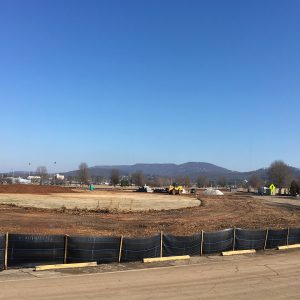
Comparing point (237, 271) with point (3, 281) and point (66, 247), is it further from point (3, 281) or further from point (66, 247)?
point (3, 281)

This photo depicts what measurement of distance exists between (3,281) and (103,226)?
1822 cm

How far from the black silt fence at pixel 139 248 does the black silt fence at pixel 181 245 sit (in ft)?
1.58

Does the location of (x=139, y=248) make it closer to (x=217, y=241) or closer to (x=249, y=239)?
(x=217, y=241)

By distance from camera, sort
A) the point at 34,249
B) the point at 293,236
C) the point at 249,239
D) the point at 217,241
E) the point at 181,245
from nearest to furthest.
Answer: the point at 34,249 → the point at 181,245 → the point at 217,241 → the point at 249,239 → the point at 293,236

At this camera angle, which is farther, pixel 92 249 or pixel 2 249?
pixel 92 249

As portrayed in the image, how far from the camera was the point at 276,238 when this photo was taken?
23.8 meters

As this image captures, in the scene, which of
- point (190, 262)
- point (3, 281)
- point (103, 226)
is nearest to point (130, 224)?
point (103, 226)

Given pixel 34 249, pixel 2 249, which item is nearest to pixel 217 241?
pixel 34 249

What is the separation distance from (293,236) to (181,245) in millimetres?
8168

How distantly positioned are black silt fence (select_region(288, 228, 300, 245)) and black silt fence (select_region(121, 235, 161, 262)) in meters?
9.06

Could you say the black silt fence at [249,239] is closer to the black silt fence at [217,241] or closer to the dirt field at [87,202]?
the black silt fence at [217,241]

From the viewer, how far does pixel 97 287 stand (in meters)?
13.1

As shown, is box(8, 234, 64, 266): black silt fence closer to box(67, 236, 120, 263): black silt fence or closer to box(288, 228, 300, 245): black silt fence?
box(67, 236, 120, 263): black silt fence

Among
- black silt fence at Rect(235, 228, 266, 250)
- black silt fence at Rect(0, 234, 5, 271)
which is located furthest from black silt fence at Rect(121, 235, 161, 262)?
black silt fence at Rect(235, 228, 266, 250)
